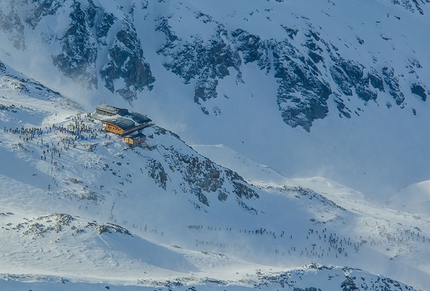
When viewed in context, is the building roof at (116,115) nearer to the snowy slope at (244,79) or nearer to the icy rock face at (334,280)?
the icy rock face at (334,280)

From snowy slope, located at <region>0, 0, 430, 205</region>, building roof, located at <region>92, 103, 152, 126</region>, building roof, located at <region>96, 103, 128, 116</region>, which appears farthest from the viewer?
snowy slope, located at <region>0, 0, 430, 205</region>

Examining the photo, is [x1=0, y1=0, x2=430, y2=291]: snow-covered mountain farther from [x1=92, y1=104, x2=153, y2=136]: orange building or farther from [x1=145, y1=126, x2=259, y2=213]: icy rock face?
[x1=92, y1=104, x2=153, y2=136]: orange building

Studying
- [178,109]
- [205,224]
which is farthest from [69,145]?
[178,109]

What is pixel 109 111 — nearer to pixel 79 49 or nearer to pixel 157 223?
pixel 157 223

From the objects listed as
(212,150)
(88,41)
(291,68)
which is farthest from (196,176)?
(291,68)

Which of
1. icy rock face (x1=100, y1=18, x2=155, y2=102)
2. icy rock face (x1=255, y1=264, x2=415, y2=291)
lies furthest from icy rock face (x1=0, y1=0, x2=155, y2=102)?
icy rock face (x1=255, y1=264, x2=415, y2=291)

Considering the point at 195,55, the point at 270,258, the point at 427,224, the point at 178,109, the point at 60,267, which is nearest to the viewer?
the point at 60,267

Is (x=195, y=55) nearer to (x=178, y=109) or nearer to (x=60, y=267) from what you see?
(x=178, y=109)

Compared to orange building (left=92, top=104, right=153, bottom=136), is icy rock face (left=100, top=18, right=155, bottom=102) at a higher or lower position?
higher
